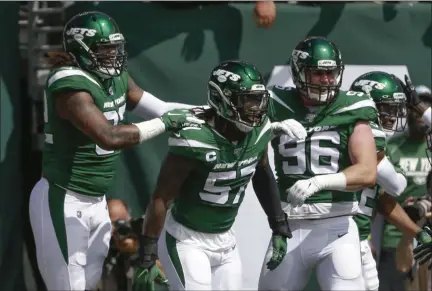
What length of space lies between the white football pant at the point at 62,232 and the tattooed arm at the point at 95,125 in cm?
47

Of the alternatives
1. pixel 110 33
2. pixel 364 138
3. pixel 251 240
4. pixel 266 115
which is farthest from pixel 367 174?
pixel 251 240

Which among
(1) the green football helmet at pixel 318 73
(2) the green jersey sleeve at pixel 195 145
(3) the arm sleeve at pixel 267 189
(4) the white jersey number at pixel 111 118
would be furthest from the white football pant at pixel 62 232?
(1) the green football helmet at pixel 318 73

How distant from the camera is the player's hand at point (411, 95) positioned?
23.2 feet

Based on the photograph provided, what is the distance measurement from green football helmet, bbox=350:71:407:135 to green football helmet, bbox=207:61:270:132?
1.24 metres

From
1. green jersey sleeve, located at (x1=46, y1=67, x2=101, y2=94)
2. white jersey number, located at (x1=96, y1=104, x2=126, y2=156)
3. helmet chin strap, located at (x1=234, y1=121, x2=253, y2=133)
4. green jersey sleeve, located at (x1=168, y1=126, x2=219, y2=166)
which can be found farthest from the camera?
white jersey number, located at (x1=96, y1=104, x2=126, y2=156)

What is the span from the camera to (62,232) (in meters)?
5.86

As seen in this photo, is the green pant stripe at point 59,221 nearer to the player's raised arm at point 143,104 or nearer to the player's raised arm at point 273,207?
the player's raised arm at point 143,104

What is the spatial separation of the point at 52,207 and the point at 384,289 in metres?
2.69

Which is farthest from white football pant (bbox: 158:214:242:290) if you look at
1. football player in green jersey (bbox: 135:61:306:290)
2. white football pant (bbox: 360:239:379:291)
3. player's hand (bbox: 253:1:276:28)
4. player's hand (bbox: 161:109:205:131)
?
player's hand (bbox: 253:1:276:28)

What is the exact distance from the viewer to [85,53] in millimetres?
5867

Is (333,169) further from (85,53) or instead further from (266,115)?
(85,53)

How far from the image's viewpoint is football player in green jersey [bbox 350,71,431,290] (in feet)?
21.0

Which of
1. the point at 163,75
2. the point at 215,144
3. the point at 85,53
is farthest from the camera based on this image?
the point at 163,75

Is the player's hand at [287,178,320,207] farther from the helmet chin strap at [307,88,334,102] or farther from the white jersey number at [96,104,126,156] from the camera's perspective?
the white jersey number at [96,104,126,156]
